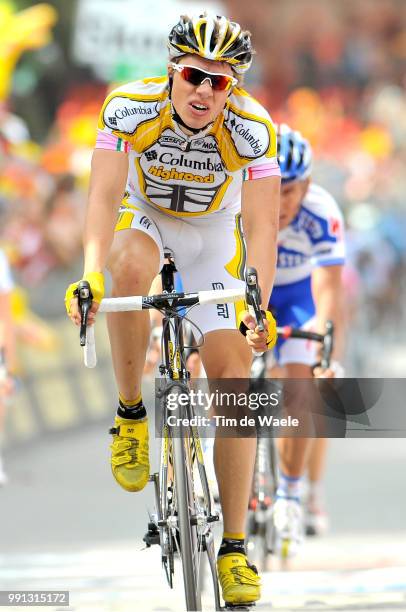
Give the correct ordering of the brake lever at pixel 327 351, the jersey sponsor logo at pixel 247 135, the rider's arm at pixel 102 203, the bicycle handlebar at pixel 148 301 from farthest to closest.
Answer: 1. the brake lever at pixel 327 351
2. the jersey sponsor logo at pixel 247 135
3. the rider's arm at pixel 102 203
4. the bicycle handlebar at pixel 148 301

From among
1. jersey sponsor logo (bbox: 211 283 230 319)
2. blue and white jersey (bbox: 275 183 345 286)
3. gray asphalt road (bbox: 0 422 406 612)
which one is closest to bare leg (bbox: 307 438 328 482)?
gray asphalt road (bbox: 0 422 406 612)

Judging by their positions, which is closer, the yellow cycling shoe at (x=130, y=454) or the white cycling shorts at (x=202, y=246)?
the yellow cycling shoe at (x=130, y=454)

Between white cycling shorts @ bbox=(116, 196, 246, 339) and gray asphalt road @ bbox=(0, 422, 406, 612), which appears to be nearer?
white cycling shorts @ bbox=(116, 196, 246, 339)

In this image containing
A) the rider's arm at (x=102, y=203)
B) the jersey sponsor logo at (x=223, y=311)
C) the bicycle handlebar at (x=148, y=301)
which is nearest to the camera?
the bicycle handlebar at (x=148, y=301)

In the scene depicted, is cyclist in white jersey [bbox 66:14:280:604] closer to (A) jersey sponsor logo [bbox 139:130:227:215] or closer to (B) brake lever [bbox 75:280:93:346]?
(A) jersey sponsor logo [bbox 139:130:227:215]

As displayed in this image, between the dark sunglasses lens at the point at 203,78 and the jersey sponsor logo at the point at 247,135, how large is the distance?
24cm

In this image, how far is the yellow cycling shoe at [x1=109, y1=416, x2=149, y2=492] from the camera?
6547mm

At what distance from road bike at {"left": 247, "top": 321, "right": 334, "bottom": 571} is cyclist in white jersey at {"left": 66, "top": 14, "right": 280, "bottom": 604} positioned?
152cm

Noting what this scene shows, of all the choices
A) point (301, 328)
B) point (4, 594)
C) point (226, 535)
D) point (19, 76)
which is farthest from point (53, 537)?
point (19, 76)

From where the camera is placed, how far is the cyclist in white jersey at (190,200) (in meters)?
6.30

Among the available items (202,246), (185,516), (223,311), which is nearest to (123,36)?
(202,246)

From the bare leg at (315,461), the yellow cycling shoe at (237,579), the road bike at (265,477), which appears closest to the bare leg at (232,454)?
the yellow cycling shoe at (237,579)

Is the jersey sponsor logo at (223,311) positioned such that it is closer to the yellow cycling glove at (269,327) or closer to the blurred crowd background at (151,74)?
the yellow cycling glove at (269,327)

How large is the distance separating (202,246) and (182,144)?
56cm
